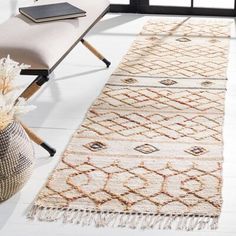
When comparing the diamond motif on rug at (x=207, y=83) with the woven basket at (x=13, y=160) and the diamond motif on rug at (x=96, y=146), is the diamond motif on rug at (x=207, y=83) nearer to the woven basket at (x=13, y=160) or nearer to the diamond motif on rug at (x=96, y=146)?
the diamond motif on rug at (x=96, y=146)

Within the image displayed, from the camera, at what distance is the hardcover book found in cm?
341

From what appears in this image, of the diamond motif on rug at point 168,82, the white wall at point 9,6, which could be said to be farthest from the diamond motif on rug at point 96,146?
the white wall at point 9,6

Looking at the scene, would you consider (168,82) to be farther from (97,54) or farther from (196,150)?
(196,150)

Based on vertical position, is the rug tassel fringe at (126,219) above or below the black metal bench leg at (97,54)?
below

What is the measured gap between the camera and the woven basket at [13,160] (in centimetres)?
246

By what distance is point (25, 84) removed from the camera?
3885 mm

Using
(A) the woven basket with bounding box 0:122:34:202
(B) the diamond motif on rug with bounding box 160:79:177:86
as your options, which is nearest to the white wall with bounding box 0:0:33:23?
(B) the diamond motif on rug with bounding box 160:79:177:86

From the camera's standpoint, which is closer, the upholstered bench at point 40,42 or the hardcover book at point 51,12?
the upholstered bench at point 40,42

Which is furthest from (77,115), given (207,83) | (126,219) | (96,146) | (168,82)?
(126,219)

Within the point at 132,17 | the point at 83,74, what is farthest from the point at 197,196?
the point at 132,17

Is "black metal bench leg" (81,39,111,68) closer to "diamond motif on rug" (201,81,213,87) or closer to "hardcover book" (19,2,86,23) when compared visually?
"hardcover book" (19,2,86,23)

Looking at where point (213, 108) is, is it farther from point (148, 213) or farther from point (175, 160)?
point (148, 213)

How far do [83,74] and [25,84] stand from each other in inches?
15.0

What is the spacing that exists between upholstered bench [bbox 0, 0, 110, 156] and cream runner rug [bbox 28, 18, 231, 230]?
0.32 metres
